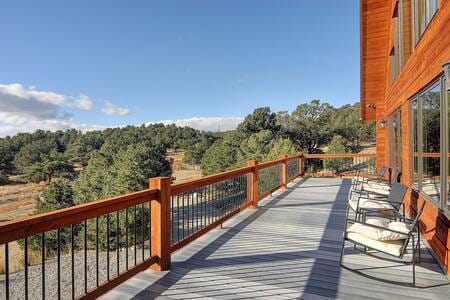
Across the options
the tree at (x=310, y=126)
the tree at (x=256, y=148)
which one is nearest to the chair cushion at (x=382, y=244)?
the tree at (x=256, y=148)

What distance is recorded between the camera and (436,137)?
3.51 m

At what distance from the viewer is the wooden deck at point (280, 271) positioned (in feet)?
8.57

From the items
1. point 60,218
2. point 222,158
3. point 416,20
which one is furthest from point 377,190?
point 222,158

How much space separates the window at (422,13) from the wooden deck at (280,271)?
116 inches

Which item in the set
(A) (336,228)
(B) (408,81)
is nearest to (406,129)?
(B) (408,81)

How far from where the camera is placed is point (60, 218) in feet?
6.70

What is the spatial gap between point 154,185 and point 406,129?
4637mm

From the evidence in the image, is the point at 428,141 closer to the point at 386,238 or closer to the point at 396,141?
the point at 386,238

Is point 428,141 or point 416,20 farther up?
point 416,20

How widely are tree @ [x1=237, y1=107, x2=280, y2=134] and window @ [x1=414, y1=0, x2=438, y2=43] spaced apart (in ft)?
105

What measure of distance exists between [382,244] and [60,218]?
2815 mm

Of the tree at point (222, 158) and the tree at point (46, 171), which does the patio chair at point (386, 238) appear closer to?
the tree at point (222, 158)

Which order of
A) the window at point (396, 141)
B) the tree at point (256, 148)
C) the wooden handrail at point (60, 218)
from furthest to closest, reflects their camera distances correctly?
1. the tree at point (256, 148)
2. the window at point (396, 141)
3. the wooden handrail at point (60, 218)

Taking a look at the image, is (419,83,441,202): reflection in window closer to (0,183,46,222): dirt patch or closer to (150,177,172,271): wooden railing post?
(150,177,172,271): wooden railing post
